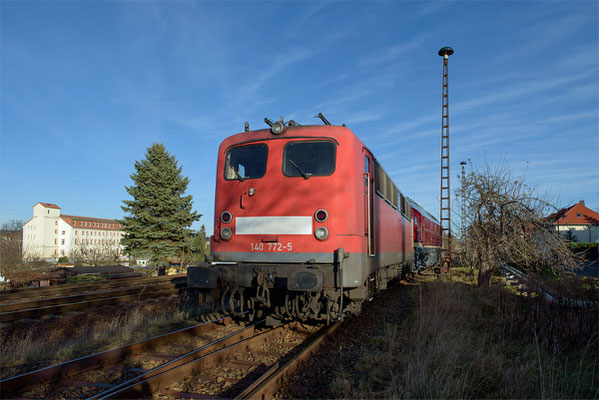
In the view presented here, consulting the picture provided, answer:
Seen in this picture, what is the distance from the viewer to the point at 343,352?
19.4ft

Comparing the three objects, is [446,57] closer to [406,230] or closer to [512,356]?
[406,230]

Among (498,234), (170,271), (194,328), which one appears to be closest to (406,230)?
(498,234)

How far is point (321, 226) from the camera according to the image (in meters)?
6.30

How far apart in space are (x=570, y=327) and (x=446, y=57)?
39.4ft

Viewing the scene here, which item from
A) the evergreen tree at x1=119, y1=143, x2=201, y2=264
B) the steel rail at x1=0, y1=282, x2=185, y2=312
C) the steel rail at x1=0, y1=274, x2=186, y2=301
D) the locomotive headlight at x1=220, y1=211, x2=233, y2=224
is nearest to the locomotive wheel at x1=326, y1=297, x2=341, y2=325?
the locomotive headlight at x1=220, y1=211, x2=233, y2=224

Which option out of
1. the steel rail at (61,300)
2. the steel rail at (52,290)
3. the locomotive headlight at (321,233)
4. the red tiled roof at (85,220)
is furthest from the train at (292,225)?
the red tiled roof at (85,220)

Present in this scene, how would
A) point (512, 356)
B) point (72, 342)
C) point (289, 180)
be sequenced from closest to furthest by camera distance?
point (512, 356) < point (72, 342) < point (289, 180)

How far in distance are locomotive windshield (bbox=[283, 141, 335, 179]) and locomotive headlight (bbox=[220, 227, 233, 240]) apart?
1383mm

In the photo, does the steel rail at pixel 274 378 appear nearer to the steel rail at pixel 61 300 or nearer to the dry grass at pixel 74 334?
the dry grass at pixel 74 334

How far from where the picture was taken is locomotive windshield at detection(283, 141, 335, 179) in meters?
6.62

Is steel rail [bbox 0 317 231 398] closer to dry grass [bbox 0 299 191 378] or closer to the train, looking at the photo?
dry grass [bbox 0 299 191 378]

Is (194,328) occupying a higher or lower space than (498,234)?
lower

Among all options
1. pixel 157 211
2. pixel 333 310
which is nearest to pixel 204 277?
pixel 333 310

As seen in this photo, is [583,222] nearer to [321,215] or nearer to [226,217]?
[321,215]
